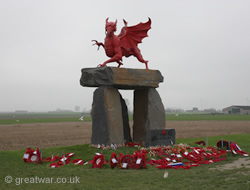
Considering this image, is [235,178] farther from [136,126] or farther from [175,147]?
[136,126]

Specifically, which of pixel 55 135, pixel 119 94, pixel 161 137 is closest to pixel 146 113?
pixel 161 137

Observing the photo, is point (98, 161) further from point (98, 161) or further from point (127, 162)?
point (127, 162)

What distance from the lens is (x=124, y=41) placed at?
1197 centimetres

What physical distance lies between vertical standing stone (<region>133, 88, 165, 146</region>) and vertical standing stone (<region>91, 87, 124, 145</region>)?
4.55 ft

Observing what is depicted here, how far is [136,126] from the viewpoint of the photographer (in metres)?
12.6

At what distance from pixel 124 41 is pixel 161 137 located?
4.34m

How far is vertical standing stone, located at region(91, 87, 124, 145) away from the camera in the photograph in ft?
34.6

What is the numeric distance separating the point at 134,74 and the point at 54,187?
6122 mm

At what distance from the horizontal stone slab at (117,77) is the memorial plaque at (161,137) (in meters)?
1.96

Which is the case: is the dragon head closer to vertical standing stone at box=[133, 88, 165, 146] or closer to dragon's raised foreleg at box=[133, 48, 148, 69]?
dragon's raised foreleg at box=[133, 48, 148, 69]

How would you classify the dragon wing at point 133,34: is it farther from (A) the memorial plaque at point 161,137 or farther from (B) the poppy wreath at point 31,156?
(B) the poppy wreath at point 31,156

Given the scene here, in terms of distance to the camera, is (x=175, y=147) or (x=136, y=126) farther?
(x=136, y=126)

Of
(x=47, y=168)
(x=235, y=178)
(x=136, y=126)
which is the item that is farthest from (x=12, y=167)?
(x=235, y=178)

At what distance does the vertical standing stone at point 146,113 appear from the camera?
11.8m
